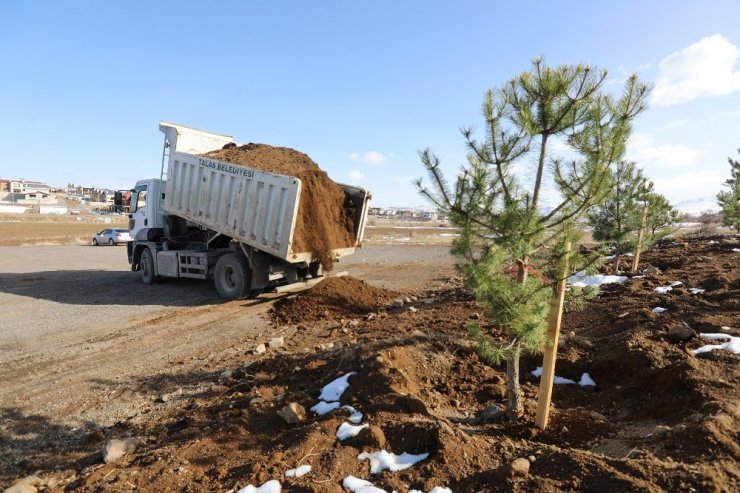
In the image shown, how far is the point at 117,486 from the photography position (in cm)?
316

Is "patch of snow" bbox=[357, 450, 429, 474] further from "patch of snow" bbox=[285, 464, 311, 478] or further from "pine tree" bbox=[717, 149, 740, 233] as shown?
"pine tree" bbox=[717, 149, 740, 233]

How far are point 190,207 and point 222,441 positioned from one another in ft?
29.3

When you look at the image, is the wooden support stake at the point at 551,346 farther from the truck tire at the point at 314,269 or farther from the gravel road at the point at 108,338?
the truck tire at the point at 314,269

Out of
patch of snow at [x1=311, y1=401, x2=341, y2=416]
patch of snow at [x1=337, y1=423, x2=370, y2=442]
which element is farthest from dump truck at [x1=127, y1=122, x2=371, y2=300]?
patch of snow at [x1=337, y1=423, x2=370, y2=442]

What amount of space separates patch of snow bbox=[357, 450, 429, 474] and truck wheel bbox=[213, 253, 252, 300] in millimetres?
8233

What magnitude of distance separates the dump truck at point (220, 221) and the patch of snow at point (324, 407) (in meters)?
5.59

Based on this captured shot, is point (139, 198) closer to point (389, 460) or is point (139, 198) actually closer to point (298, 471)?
point (298, 471)

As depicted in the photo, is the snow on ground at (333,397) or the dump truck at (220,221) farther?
the dump truck at (220,221)

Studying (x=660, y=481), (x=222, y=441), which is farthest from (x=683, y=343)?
(x=222, y=441)

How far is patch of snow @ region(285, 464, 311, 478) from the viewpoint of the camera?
9.80 ft

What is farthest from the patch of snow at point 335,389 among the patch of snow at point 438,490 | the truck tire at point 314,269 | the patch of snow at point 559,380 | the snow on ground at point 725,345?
the truck tire at point 314,269

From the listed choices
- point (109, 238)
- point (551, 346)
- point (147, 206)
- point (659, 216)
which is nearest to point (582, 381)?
point (551, 346)

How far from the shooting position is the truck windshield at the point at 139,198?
13641 millimetres

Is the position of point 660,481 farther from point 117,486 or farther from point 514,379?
point 117,486
